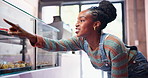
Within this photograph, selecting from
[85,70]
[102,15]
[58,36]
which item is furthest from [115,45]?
[85,70]

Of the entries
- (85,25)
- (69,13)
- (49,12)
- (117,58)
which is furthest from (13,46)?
(69,13)

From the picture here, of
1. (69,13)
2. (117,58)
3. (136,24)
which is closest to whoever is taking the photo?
(117,58)

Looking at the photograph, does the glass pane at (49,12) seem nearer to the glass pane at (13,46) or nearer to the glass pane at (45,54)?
the glass pane at (45,54)

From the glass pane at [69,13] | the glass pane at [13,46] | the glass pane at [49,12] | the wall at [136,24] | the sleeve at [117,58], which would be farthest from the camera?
the glass pane at [69,13]

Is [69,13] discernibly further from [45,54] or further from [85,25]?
[85,25]

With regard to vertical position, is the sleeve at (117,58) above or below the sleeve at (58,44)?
below

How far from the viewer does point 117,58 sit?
882 millimetres

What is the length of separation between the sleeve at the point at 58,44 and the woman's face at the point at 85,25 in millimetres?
122

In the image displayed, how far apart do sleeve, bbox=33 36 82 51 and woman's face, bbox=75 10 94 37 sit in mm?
122

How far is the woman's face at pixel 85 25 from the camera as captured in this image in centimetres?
95

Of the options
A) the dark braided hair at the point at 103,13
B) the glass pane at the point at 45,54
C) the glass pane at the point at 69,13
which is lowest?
the glass pane at the point at 45,54

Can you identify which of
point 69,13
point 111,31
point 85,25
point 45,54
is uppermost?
point 69,13

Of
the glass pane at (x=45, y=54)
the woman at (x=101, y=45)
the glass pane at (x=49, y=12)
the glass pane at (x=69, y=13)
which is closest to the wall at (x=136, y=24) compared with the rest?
the glass pane at (x=69, y=13)

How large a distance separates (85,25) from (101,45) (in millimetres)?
126
